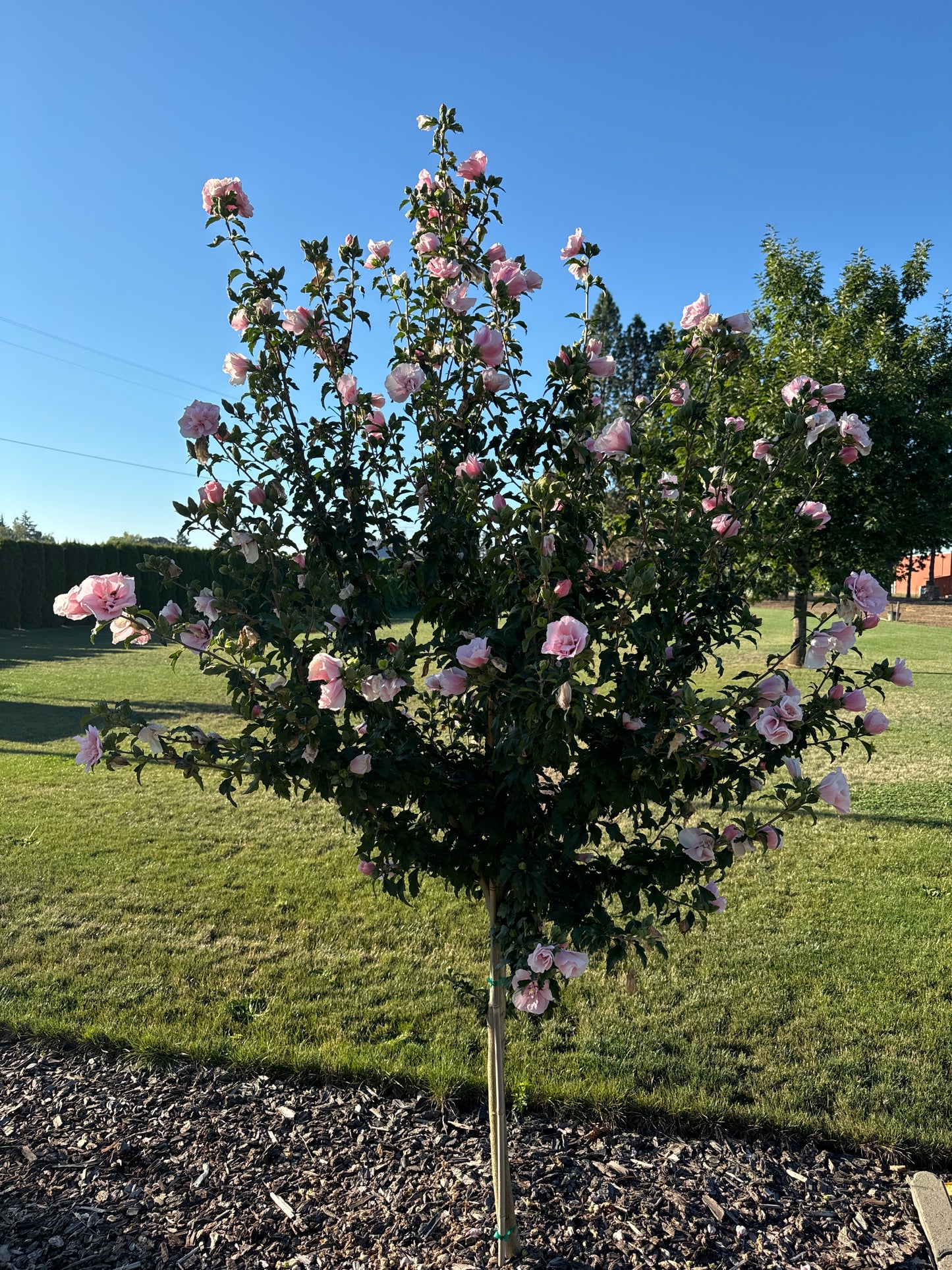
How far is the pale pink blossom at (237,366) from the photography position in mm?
2096

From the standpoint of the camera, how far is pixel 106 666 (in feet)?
54.4

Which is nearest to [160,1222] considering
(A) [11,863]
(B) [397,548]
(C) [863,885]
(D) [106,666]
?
(B) [397,548]

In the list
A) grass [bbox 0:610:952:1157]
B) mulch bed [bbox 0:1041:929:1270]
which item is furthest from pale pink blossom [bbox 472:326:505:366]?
grass [bbox 0:610:952:1157]

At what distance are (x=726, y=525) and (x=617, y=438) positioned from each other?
352 millimetres

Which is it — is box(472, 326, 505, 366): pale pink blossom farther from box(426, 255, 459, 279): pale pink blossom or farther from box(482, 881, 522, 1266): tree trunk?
box(482, 881, 522, 1266): tree trunk

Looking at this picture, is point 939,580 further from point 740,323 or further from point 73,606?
point 73,606

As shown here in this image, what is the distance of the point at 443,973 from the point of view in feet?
13.6

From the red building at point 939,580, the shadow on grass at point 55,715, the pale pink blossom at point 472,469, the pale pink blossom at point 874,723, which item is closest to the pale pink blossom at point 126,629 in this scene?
the pale pink blossom at point 472,469

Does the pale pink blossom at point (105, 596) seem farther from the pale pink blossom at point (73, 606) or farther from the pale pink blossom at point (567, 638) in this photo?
the pale pink blossom at point (567, 638)

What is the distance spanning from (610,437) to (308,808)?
19.9 feet

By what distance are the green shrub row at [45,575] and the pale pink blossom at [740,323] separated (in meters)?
22.6

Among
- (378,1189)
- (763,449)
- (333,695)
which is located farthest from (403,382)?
(378,1189)

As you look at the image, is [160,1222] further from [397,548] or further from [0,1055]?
[397,548]

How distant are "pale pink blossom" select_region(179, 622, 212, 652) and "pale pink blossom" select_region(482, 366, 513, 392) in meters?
0.89
